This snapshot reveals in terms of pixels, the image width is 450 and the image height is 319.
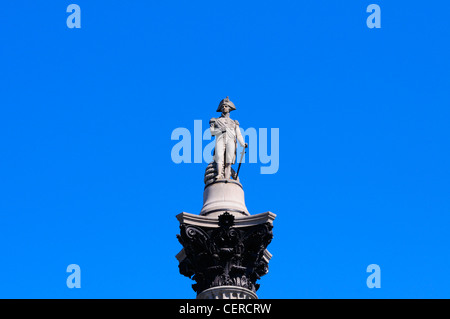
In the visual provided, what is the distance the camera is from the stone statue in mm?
43375

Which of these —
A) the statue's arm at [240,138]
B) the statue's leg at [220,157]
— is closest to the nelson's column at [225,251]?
the statue's leg at [220,157]

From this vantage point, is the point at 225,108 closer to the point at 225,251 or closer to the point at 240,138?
the point at 240,138

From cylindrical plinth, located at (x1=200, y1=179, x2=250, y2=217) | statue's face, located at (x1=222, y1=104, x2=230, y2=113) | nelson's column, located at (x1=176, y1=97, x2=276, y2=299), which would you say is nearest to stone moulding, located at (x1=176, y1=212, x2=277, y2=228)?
nelson's column, located at (x1=176, y1=97, x2=276, y2=299)

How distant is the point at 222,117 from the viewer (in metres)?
44.6

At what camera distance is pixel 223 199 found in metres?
42.0

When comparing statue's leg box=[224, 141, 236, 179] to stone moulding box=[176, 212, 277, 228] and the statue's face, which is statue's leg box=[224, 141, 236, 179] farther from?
stone moulding box=[176, 212, 277, 228]

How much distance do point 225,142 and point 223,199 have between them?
105 inches

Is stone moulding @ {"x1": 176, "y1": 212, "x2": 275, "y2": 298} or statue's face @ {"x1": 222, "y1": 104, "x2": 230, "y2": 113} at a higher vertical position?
statue's face @ {"x1": 222, "y1": 104, "x2": 230, "y2": 113}

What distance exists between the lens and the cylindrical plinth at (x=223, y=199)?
136 ft

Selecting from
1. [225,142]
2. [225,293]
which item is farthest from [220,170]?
[225,293]

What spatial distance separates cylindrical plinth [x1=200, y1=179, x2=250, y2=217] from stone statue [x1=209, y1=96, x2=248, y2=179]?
1.79 ft

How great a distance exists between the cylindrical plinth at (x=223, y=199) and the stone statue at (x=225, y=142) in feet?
1.79
